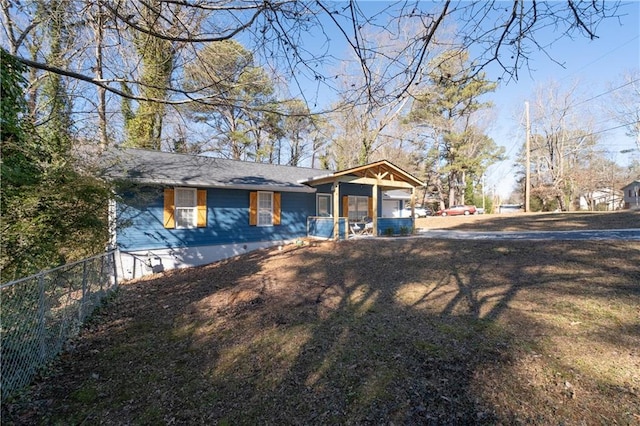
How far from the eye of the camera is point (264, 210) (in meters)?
11.7

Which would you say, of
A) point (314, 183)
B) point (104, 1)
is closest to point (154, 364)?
point (104, 1)

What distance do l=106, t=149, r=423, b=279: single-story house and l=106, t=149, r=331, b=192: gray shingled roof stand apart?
31mm

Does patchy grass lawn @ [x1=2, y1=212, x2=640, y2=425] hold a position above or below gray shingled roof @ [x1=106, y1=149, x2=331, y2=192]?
below

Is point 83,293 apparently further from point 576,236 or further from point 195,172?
point 576,236

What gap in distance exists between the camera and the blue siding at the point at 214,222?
8852mm

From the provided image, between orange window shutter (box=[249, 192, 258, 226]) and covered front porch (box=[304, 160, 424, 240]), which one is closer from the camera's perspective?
orange window shutter (box=[249, 192, 258, 226])

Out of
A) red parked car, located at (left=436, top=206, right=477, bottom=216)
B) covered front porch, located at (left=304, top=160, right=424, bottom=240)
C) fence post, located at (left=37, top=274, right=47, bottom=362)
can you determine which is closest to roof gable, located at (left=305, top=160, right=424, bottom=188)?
covered front porch, located at (left=304, top=160, right=424, bottom=240)

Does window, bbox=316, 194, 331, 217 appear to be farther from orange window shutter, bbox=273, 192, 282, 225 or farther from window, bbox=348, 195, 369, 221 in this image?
orange window shutter, bbox=273, 192, 282, 225

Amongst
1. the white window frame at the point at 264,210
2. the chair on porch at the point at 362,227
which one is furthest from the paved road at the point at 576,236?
the white window frame at the point at 264,210

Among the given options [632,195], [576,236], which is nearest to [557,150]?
[632,195]

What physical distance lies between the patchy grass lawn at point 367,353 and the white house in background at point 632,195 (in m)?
36.9

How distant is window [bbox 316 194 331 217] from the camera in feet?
44.9

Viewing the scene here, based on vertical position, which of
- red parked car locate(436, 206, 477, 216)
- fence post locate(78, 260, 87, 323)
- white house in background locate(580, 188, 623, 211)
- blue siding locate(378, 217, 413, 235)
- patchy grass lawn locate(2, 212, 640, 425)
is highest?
white house in background locate(580, 188, 623, 211)

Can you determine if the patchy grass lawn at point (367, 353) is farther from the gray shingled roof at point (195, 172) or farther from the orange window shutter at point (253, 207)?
the orange window shutter at point (253, 207)
